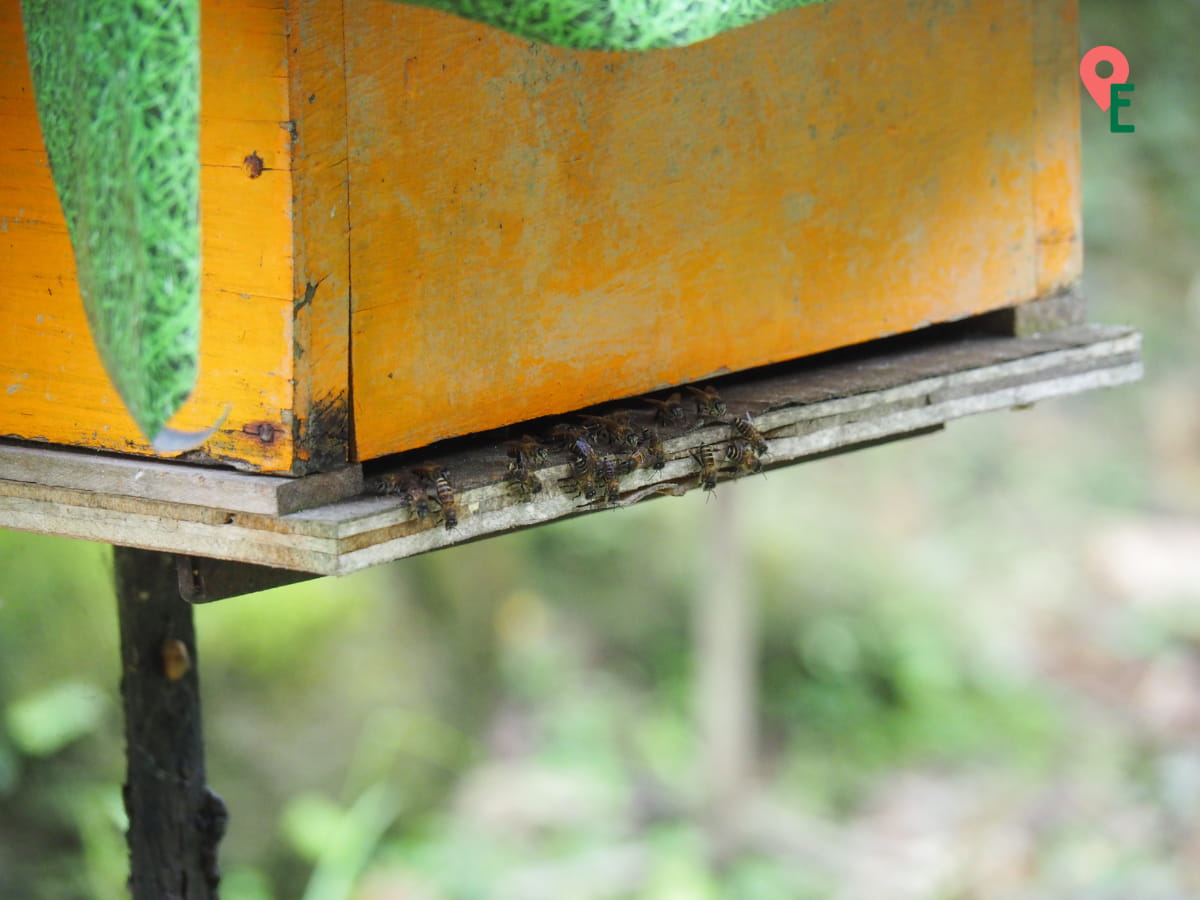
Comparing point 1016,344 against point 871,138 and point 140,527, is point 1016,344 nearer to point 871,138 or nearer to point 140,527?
point 871,138

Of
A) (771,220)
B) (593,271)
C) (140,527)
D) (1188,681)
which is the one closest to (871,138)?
(771,220)

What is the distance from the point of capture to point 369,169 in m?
1.39

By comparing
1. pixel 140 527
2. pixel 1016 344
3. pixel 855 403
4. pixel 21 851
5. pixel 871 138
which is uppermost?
pixel 871 138

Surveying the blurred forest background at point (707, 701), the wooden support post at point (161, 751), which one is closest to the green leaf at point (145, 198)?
the wooden support post at point (161, 751)

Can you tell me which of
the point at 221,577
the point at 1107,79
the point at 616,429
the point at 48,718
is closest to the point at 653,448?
the point at 616,429

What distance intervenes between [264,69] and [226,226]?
0.51 ft

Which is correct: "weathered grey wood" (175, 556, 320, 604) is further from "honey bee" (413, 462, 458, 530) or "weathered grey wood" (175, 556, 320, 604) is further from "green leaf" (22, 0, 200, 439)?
"green leaf" (22, 0, 200, 439)

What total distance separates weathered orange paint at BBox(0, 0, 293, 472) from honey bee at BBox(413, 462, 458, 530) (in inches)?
5.5

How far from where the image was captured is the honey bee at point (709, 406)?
171 centimetres

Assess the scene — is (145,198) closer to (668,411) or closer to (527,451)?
(527,451)

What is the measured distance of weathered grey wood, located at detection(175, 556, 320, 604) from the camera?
58.6 inches

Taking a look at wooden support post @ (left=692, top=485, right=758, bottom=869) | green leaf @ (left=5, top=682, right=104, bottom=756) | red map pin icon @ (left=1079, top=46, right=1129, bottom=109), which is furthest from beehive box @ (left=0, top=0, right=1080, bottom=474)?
wooden support post @ (left=692, top=485, right=758, bottom=869)

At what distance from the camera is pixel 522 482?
1.47 metres

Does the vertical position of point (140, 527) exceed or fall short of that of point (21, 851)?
it exceeds it
